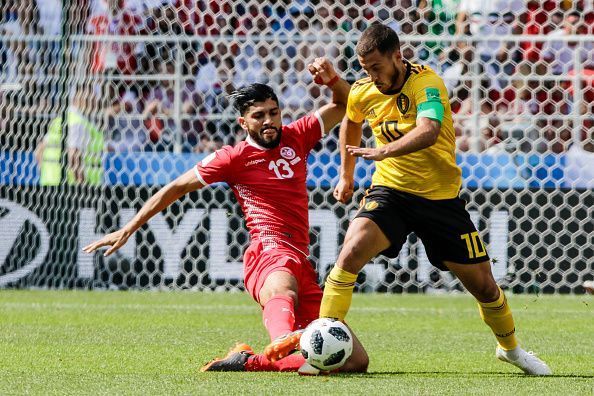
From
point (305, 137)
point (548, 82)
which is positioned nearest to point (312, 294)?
point (305, 137)

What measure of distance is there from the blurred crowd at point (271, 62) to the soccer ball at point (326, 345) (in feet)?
18.7

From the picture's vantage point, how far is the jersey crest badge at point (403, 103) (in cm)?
520

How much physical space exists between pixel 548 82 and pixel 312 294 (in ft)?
18.2

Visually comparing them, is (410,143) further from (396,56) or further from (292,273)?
(292,273)

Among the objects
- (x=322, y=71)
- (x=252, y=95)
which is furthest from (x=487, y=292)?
(x=252, y=95)

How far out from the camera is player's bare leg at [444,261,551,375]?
5234 mm

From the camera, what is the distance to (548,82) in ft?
34.3

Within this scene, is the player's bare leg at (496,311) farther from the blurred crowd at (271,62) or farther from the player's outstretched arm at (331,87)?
the blurred crowd at (271,62)

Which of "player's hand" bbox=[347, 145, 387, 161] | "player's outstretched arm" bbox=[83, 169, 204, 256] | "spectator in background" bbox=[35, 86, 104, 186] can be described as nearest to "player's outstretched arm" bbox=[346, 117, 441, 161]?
"player's hand" bbox=[347, 145, 387, 161]

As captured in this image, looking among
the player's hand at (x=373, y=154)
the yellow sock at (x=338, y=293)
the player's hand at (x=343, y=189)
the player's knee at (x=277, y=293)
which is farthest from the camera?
the player's hand at (x=343, y=189)

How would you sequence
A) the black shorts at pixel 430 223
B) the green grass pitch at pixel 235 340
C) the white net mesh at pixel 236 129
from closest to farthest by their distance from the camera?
the green grass pitch at pixel 235 340 < the black shorts at pixel 430 223 < the white net mesh at pixel 236 129

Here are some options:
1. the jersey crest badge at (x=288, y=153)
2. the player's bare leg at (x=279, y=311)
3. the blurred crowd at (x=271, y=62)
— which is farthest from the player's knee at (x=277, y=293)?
the blurred crowd at (x=271, y=62)

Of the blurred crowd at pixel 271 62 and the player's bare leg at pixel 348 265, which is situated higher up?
the blurred crowd at pixel 271 62

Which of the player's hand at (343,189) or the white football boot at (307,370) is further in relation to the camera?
the player's hand at (343,189)
